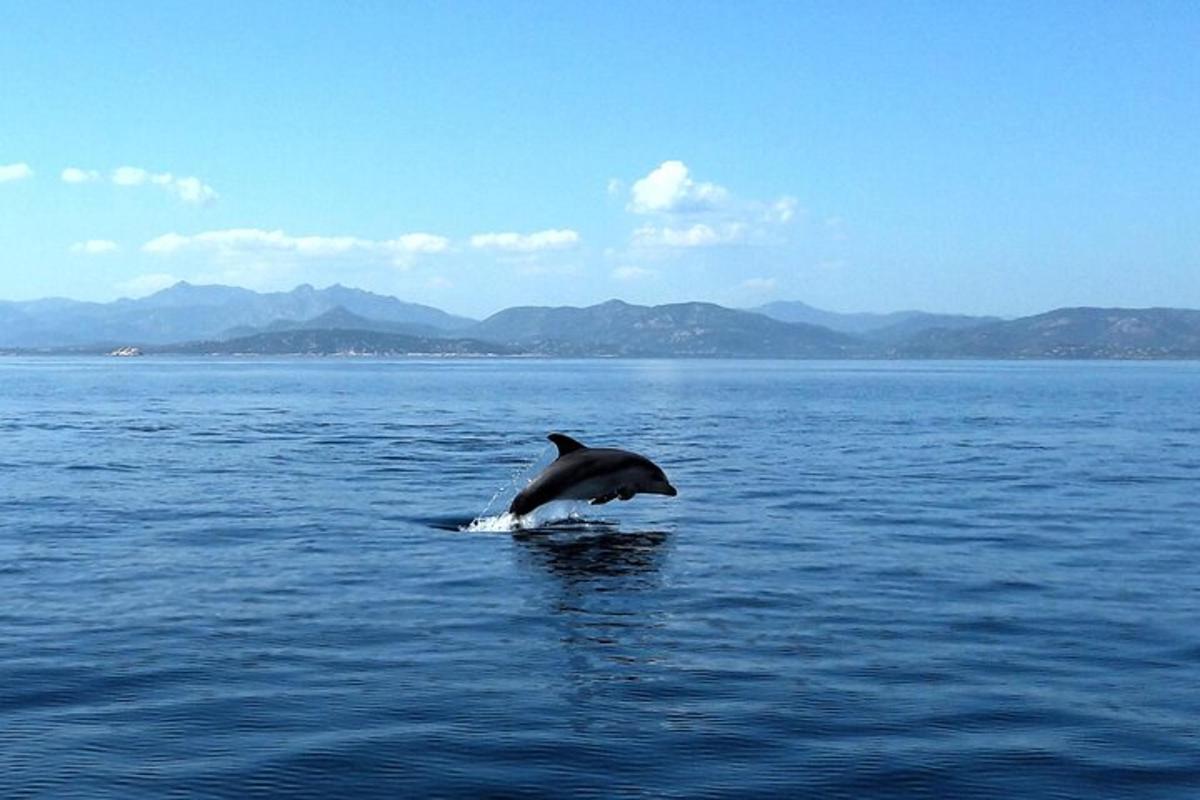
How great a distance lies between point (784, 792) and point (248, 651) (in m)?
7.08

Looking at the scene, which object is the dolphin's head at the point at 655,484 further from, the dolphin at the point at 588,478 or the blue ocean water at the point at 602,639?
the blue ocean water at the point at 602,639

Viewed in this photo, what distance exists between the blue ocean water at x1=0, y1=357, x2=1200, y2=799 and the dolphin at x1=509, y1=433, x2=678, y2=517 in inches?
35.1

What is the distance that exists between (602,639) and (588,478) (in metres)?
9.92

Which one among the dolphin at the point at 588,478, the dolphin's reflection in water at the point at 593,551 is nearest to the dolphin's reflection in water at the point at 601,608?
the dolphin's reflection in water at the point at 593,551

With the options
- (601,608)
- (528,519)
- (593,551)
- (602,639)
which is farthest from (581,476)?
(602,639)

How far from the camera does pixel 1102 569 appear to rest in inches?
800

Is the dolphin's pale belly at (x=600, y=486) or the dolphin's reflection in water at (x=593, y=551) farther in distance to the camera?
the dolphin's pale belly at (x=600, y=486)

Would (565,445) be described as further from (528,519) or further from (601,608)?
(601,608)

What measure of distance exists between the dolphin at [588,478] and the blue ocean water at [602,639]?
35.1 inches

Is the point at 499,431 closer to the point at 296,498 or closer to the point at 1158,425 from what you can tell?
the point at 296,498

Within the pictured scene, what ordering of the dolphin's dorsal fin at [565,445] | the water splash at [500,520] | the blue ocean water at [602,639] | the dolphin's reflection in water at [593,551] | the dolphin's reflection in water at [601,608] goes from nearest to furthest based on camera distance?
the blue ocean water at [602,639] < the dolphin's reflection in water at [601,608] < the dolphin's reflection in water at [593,551] < the dolphin's dorsal fin at [565,445] < the water splash at [500,520]

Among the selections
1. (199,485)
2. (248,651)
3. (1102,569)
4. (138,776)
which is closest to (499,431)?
(199,485)

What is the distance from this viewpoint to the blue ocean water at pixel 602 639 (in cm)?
1027

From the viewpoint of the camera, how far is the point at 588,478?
24.8m
